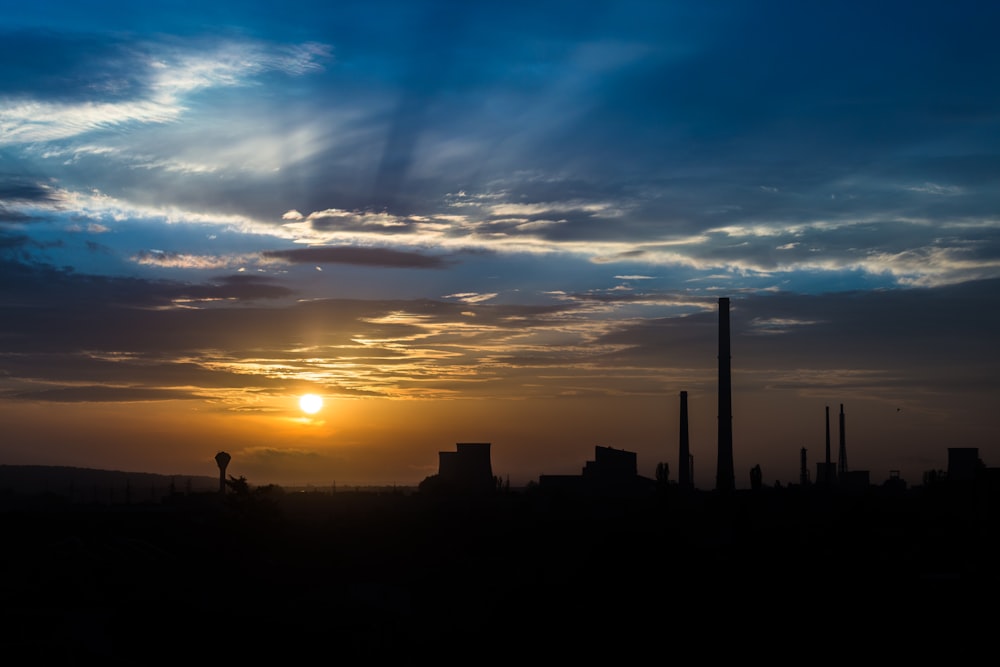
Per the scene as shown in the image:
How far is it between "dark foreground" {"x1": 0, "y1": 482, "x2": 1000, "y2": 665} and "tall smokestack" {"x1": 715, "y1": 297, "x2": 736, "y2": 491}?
9096mm

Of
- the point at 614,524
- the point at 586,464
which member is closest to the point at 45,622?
the point at 614,524

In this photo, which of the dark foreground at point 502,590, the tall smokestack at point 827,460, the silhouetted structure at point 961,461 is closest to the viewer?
the dark foreground at point 502,590

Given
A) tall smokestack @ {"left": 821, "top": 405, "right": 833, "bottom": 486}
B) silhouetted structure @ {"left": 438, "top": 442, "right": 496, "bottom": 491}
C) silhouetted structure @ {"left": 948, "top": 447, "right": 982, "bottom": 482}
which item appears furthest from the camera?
tall smokestack @ {"left": 821, "top": 405, "right": 833, "bottom": 486}

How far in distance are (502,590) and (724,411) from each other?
33154 millimetres

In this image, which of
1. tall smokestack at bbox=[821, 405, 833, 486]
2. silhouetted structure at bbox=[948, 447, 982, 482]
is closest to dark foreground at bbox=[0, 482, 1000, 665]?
silhouetted structure at bbox=[948, 447, 982, 482]

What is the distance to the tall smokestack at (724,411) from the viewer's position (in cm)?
6575

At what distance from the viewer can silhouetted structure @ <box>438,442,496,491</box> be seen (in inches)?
3497

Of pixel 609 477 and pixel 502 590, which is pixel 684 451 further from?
pixel 502 590

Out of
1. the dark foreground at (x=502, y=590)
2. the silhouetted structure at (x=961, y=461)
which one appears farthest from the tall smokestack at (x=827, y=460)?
the dark foreground at (x=502, y=590)

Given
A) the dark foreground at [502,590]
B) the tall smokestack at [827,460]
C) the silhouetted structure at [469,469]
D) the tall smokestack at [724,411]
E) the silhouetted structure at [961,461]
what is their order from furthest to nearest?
the tall smokestack at [827,460] < the silhouetted structure at [469,469] < the silhouetted structure at [961,461] < the tall smokestack at [724,411] < the dark foreground at [502,590]

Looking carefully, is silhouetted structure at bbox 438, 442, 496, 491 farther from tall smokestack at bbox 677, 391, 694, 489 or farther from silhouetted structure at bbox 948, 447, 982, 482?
silhouetted structure at bbox 948, 447, 982, 482

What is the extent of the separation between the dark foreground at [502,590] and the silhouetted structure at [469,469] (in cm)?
3014

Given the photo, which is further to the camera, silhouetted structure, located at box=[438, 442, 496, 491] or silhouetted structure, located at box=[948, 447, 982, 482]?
silhouetted structure, located at box=[438, 442, 496, 491]

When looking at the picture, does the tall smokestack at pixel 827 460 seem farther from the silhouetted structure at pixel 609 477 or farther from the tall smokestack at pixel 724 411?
the tall smokestack at pixel 724 411
